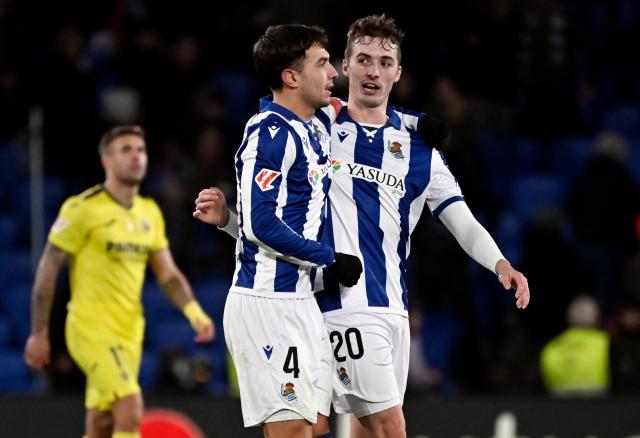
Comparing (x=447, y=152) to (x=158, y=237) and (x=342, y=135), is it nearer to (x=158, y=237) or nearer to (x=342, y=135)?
(x=158, y=237)

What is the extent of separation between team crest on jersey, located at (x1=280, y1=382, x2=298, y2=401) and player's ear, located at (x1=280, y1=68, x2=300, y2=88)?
1.16m

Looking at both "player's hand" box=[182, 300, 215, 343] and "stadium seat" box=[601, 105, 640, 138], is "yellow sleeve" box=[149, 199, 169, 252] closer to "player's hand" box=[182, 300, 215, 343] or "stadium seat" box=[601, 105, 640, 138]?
"player's hand" box=[182, 300, 215, 343]

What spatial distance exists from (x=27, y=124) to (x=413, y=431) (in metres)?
4.82

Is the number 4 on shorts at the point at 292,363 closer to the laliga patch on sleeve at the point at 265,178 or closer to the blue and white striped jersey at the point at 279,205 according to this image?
the blue and white striped jersey at the point at 279,205

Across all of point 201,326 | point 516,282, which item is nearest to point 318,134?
point 516,282

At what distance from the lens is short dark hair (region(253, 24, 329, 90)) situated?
17.5ft

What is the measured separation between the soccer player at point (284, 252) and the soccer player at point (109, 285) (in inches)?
104

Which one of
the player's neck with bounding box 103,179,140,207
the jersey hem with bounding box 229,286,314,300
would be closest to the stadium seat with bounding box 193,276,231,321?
the player's neck with bounding box 103,179,140,207

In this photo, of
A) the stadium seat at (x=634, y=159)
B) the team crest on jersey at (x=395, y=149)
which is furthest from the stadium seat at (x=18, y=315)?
the team crest on jersey at (x=395, y=149)

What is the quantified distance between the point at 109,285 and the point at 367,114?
269 cm

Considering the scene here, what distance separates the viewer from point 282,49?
5.35 meters

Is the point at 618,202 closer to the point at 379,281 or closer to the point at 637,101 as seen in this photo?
the point at 637,101

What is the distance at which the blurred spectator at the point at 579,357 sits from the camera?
33.1 ft

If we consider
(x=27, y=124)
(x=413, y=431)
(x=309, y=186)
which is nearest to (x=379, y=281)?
(x=309, y=186)
